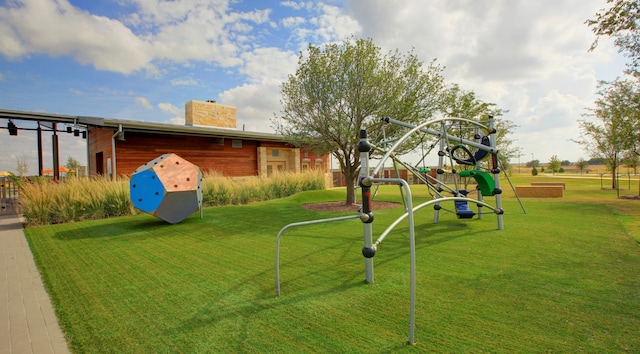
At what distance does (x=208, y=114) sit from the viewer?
67.7 feet

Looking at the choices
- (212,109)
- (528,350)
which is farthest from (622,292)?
(212,109)

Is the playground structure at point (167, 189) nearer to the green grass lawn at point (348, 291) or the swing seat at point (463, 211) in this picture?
the green grass lawn at point (348, 291)

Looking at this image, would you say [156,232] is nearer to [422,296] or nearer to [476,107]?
[422,296]

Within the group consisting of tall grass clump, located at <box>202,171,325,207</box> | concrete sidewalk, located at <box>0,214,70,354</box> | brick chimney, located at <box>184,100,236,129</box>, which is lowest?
concrete sidewalk, located at <box>0,214,70,354</box>

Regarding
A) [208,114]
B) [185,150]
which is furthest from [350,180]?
[208,114]

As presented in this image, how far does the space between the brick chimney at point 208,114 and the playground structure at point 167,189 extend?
1234 cm

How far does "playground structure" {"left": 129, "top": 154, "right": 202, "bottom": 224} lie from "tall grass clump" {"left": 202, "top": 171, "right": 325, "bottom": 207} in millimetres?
3649

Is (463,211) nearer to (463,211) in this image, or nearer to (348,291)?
(463,211)

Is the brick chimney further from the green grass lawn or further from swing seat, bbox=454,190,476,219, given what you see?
swing seat, bbox=454,190,476,219

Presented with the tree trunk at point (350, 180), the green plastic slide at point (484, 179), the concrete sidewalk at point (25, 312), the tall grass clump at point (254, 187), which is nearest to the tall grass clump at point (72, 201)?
the tall grass clump at point (254, 187)

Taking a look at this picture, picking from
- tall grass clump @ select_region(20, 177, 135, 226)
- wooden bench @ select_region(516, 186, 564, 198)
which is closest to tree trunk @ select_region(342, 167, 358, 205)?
tall grass clump @ select_region(20, 177, 135, 226)

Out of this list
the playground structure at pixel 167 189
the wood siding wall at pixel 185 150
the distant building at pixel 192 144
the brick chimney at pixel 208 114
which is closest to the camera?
the playground structure at pixel 167 189

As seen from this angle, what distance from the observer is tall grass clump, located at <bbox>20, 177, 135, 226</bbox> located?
29.4 feet

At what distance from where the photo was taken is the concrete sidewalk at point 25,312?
278 centimetres
